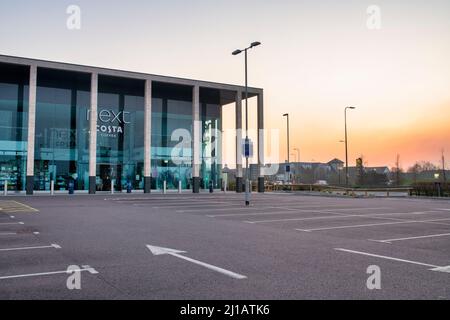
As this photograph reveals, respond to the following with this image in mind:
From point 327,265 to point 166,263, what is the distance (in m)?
2.81

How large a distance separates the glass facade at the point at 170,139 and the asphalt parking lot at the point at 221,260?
2935 cm

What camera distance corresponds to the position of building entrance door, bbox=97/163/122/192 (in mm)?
39812

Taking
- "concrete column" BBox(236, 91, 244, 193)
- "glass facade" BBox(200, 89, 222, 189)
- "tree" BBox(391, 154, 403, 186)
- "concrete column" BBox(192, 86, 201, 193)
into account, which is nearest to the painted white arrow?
"concrete column" BBox(192, 86, 201, 193)

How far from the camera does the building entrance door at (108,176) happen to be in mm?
39812

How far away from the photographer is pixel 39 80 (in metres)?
38.8

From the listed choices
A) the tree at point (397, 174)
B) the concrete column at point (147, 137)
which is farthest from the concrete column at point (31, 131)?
the tree at point (397, 174)

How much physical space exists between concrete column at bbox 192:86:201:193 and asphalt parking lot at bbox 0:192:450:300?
2885 centimetres

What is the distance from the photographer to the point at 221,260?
294 inches

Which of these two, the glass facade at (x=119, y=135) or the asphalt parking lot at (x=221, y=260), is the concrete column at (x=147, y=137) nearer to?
the glass facade at (x=119, y=135)

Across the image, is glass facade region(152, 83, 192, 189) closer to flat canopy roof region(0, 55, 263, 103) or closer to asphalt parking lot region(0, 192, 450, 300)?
flat canopy roof region(0, 55, 263, 103)

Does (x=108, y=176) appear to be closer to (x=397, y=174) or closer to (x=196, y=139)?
(x=196, y=139)

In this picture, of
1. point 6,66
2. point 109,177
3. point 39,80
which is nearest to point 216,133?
point 109,177

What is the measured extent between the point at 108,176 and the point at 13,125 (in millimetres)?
9623
